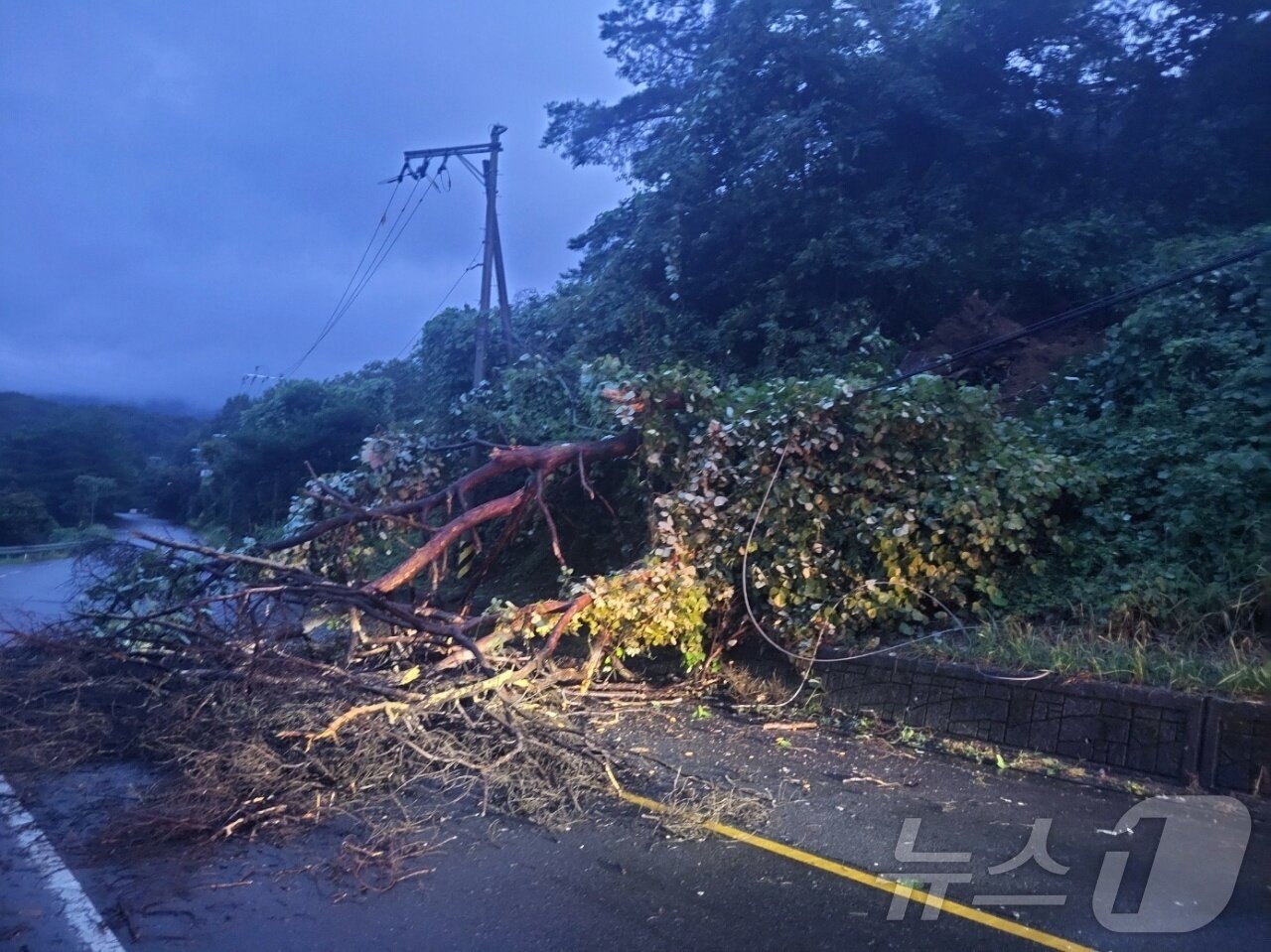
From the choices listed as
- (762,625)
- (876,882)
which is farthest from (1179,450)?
(876,882)

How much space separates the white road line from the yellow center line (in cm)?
304

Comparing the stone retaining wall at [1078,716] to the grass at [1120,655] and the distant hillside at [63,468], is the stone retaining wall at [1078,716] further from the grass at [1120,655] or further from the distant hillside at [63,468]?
the distant hillside at [63,468]

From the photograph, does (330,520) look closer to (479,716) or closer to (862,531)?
(479,716)

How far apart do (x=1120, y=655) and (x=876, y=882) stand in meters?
3.32

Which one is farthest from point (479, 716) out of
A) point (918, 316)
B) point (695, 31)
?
point (695, 31)

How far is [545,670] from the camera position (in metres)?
9.48

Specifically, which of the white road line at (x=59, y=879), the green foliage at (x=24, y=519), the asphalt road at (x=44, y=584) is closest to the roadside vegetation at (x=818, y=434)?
the asphalt road at (x=44, y=584)

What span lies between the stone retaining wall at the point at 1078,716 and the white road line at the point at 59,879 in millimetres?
5850

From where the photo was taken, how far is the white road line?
16.4ft

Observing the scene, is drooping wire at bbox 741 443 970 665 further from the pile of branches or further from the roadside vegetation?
the pile of branches

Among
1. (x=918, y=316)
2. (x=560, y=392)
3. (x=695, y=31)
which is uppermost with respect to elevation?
(x=695, y=31)

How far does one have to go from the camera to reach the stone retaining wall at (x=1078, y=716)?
7.06 meters

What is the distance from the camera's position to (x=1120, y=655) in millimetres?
7992

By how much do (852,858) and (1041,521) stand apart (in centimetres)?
530
